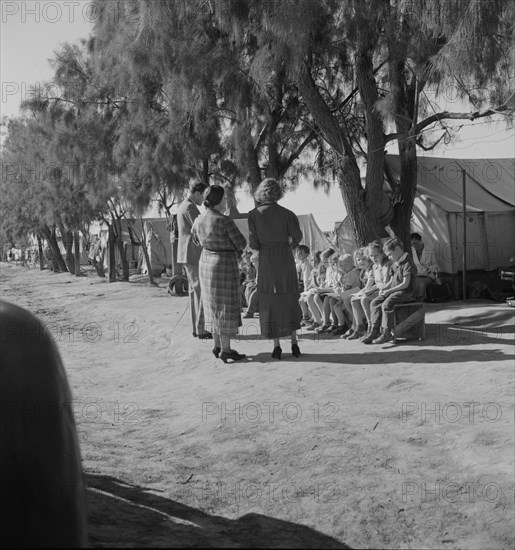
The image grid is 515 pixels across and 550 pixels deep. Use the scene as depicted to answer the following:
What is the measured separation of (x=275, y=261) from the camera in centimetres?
743

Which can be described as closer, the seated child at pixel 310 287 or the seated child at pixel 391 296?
the seated child at pixel 391 296

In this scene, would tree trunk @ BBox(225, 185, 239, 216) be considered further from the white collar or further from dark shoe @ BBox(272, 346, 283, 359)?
dark shoe @ BBox(272, 346, 283, 359)

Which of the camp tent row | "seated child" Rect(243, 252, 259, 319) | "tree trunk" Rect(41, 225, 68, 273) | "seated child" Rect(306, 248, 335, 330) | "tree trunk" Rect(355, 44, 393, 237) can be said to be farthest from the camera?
"tree trunk" Rect(41, 225, 68, 273)

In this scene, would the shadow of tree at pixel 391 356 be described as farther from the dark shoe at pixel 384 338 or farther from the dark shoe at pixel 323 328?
the dark shoe at pixel 323 328

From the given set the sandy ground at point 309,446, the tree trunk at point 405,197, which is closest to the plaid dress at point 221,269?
the sandy ground at point 309,446

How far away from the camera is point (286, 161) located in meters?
15.2

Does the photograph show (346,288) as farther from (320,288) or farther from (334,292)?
(320,288)

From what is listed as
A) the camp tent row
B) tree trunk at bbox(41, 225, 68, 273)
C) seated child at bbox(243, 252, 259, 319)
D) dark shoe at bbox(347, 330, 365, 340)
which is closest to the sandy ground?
dark shoe at bbox(347, 330, 365, 340)

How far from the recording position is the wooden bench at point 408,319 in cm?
807

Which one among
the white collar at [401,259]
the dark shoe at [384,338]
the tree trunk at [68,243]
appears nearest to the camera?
the dark shoe at [384,338]

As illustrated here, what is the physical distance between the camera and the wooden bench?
318 inches

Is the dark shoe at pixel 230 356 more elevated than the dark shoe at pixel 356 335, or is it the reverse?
the dark shoe at pixel 356 335

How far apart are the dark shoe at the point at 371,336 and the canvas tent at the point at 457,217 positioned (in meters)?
5.64

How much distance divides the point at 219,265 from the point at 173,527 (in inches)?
160
